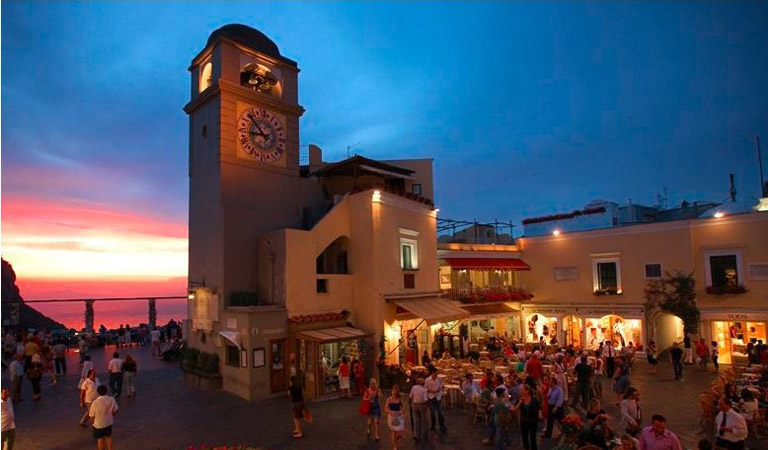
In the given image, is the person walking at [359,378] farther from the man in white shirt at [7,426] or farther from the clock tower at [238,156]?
the man in white shirt at [7,426]

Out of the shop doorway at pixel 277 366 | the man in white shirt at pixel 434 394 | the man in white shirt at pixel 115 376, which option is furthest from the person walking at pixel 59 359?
the man in white shirt at pixel 434 394

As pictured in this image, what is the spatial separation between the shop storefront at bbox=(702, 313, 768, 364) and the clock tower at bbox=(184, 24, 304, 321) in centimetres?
2072

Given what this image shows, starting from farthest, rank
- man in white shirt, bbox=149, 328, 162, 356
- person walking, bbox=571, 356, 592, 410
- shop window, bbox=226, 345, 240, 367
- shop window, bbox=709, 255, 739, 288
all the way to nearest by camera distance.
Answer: man in white shirt, bbox=149, 328, 162, 356 < shop window, bbox=709, 255, 739, 288 < shop window, bbox=226, 345, 240, 367 < person walking, bbox=571, 356, 592, 410

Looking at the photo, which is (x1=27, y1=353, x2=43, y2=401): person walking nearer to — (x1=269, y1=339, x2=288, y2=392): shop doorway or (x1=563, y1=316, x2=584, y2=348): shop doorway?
A: (x1=269, y1=339, x2=288, y2=392): shop doorway

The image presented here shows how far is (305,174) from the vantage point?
28.0m

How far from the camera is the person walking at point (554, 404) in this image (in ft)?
40.5

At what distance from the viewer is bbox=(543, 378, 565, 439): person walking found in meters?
12.3

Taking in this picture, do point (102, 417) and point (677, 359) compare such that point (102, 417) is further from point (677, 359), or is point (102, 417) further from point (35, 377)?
point (677, 359)

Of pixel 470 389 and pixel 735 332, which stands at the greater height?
pixel 735 332

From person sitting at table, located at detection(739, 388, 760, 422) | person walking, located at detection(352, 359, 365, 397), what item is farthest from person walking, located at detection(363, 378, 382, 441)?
person sitting at table, located at detection(739, 388, 760, 422)

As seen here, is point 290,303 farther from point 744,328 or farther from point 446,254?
point 744,328

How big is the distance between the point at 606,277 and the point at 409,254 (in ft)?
40.3

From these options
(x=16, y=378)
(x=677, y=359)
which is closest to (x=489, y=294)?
(x=677, y=359)

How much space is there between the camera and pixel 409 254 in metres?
23.4
